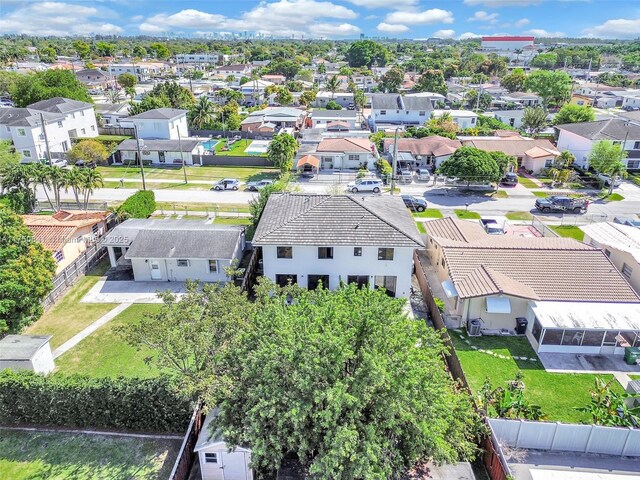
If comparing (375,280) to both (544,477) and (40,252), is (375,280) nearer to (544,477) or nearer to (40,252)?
(544,477)

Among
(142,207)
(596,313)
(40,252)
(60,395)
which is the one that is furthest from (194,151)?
(596,313)

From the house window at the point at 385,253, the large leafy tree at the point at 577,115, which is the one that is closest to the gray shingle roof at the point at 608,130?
the large leafy tree at the point at 577,115

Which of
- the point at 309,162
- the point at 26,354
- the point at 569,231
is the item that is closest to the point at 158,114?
the point at 309,162

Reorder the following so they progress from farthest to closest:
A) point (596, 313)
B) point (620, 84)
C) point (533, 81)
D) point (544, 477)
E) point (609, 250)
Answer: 1. point (620, 84)
2. point (533, 81)
3. point (609, 250)
4. point (596, 313)
5. point (544, 477)

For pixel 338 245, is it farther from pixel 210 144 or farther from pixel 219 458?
pixel 210 144

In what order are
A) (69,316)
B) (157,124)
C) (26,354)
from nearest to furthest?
(26,354), (69,316), (157,124)
